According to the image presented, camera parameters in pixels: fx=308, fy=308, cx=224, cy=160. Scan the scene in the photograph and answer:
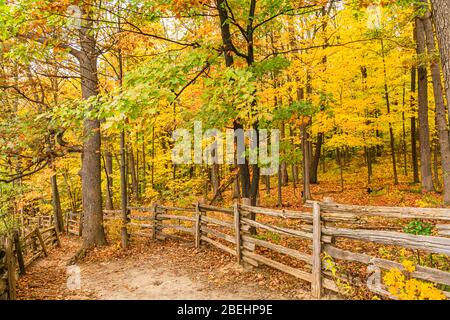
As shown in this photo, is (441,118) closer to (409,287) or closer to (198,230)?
(198,230)

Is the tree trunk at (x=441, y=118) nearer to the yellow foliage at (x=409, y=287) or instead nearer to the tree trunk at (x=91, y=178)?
the yellow foliage at (x=409, y=287)

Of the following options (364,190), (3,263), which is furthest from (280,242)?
(364,190)

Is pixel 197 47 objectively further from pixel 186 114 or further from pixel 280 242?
pixel 280 242

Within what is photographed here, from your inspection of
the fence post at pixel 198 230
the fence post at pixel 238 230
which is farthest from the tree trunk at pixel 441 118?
the fence post at pixel 198 230

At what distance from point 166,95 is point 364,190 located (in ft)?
51.1

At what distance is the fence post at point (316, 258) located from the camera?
5.58 m

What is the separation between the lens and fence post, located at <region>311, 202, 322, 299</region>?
18.3 ft

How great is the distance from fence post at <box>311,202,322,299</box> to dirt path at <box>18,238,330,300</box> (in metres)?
0.27

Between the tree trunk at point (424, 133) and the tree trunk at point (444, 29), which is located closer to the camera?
the tree trunk at point (444, 29)

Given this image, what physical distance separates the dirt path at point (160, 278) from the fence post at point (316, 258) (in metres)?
0.27

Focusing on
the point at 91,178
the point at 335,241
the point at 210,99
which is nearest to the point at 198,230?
the point at 91,178

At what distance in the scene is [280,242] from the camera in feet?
28.0

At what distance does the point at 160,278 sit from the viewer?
7562 millimetres

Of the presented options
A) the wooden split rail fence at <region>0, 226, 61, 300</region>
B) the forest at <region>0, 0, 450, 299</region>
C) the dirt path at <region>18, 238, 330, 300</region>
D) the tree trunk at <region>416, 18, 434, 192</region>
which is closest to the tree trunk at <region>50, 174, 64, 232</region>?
the forest at <region>0, 0, 450, 299</region>
